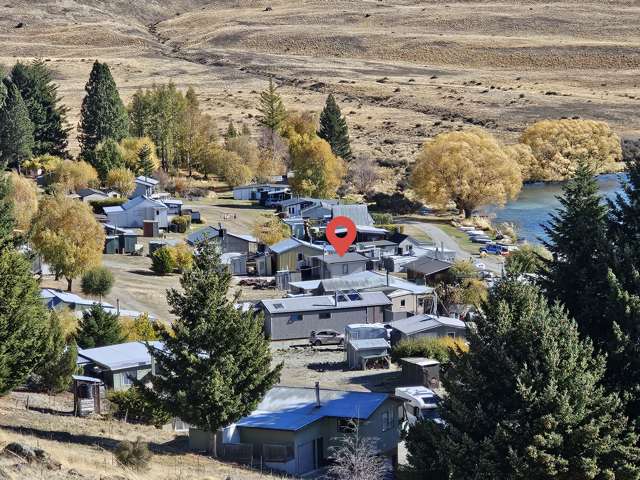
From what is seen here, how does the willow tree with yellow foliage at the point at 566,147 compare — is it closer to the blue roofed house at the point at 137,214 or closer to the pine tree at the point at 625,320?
the blue roofed house at the point at 137,214

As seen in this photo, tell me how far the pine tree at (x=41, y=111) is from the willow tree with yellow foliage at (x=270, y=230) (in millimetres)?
22203

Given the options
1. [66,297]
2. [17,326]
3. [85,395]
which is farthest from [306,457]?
[66,297]

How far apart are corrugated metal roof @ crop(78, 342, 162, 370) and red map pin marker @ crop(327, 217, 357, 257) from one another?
21932 mm

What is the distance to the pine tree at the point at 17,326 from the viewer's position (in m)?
26.6

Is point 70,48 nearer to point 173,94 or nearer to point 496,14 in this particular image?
point 496,14

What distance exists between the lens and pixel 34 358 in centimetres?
2736

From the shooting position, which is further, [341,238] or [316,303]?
[341,238]

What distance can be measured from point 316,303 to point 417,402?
45.8ft

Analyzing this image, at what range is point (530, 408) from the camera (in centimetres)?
2238

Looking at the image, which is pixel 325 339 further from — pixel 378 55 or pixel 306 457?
pixel 378 55

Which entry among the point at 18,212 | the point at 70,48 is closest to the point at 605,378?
the point at 18,212

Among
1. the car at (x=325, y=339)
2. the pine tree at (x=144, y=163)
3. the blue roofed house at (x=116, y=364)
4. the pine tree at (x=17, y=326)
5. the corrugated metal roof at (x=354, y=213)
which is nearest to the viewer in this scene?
the pine tree at (x=17, y=326)

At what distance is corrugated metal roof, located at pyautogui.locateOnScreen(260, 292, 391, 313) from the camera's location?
143ft

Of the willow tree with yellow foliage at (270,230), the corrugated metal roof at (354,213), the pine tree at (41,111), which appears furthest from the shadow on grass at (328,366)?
the pine tree at (41,111)
